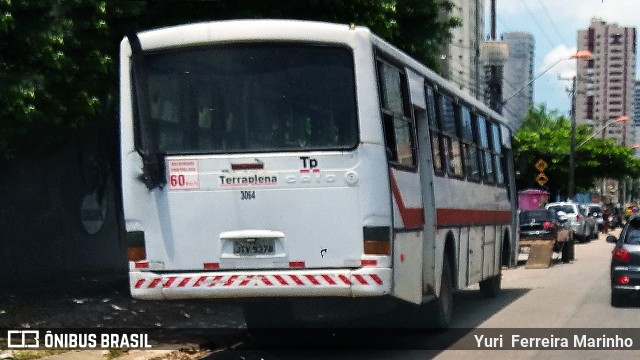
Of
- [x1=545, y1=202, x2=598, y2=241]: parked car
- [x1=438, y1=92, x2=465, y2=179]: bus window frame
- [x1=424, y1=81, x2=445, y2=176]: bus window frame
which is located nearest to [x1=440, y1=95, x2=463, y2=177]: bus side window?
[x1=438, y1=92, x2=465, y2=179]: bus window frame

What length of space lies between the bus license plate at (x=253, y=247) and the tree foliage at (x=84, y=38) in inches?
184

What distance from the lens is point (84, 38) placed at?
54.3 feet

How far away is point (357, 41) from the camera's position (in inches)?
449

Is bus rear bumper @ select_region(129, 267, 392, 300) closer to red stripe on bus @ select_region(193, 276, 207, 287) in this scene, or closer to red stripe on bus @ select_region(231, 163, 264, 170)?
red stripe on bus @ select_region(193, 276, 207, 287)

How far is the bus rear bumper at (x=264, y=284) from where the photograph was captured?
36.8ft

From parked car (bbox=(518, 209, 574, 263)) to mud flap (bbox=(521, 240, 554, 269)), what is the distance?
2.36 ft

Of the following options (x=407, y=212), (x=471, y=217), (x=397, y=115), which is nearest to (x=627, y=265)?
(x=471, y=217)

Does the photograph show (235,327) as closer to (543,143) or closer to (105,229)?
(105,229)

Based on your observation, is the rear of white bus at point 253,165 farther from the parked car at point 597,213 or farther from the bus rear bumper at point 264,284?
the parked car at point 597,213

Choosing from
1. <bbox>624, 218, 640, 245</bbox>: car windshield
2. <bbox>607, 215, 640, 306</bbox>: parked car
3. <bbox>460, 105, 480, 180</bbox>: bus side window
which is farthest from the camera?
<bbox>624, 218, 640, 245</bbox>: car windshield

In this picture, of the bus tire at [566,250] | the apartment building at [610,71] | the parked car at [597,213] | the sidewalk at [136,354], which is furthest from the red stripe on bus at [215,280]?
the apartment building at [610,71]

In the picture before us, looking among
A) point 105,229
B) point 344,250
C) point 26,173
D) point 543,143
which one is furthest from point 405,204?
point 543,143

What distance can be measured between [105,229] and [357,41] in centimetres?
1569

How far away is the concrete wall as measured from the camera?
21.9m
